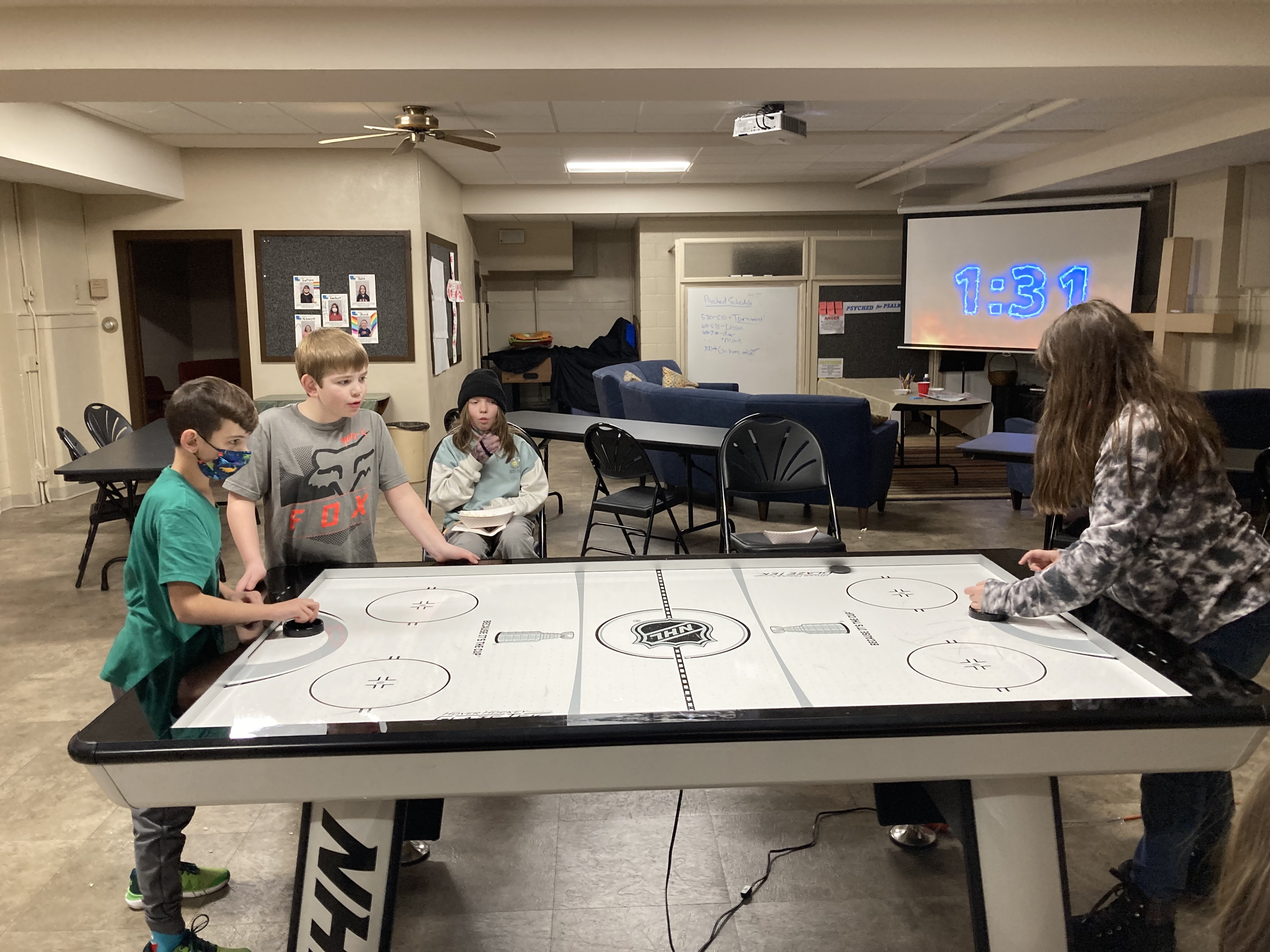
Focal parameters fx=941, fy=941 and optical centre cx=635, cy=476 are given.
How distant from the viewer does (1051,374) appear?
207cm

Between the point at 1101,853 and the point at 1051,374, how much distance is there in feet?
4.11

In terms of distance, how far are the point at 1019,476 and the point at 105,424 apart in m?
5.62

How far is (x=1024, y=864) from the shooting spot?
162 cm

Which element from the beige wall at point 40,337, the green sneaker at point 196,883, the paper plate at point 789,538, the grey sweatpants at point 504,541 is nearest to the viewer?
the green sneaker at point 196,883

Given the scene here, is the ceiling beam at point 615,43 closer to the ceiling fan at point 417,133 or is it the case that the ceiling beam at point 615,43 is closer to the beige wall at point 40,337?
the ceiling fan at point 417,133

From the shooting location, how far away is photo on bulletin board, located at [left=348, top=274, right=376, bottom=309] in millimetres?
7078

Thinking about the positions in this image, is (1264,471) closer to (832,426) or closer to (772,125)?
(832,426)

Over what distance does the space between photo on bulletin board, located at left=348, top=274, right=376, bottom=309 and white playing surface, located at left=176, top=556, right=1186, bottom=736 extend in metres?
5.18

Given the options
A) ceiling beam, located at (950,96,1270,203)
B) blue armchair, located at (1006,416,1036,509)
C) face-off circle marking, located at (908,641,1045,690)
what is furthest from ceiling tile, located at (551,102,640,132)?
face-off circle marking, located at (908,641,1045,690)

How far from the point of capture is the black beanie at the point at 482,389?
3.62 m

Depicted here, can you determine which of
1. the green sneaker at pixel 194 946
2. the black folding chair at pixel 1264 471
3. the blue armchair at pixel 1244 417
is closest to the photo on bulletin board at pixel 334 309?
the green sneaker at pixel 194 946

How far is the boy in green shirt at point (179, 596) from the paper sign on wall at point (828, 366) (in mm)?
8462

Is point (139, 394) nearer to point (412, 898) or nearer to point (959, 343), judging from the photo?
point (412, 898)

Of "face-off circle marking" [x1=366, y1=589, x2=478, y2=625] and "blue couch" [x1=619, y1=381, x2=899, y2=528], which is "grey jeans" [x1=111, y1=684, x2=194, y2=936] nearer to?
"face-off circle marking" [x1=366, y1=589, x2=478, y2=625]
